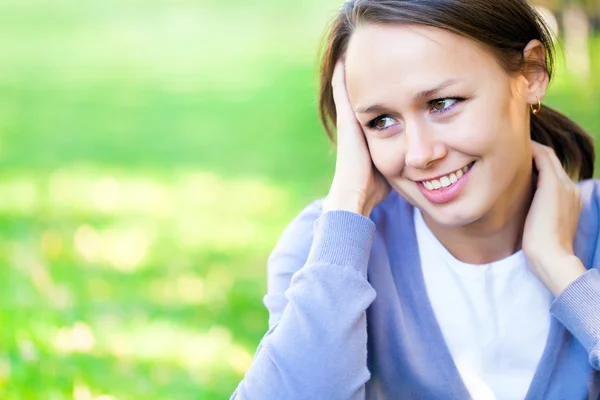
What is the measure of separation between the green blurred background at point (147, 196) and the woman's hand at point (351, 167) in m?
0.84

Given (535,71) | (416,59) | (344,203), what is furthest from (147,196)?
(416,59)

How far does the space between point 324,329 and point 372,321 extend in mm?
259

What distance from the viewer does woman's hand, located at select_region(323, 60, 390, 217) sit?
2.57 meters

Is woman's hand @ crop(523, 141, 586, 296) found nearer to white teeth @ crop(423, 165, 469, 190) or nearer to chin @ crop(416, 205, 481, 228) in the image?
chin @ crop(416, 205, 481, 228)

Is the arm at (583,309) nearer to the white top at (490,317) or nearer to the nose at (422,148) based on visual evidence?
the white top at (490,317)

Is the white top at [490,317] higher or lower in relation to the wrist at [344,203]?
lower

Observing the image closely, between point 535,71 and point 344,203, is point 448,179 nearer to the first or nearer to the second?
point 344,203

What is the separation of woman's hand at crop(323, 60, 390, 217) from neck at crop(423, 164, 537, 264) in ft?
0.58

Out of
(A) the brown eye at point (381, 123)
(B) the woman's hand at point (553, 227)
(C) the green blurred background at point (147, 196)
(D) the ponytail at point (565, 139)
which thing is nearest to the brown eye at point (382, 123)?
(A) the brown eye at point (381, 123)

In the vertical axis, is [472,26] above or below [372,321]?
above

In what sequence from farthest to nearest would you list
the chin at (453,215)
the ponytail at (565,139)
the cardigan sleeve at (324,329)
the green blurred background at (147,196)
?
the green blurred background at (147,196)
the ponytail at (565,139)
the chin at (453,215)
the cardigan sleeve at (324,329)

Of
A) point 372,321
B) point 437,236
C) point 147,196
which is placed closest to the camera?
point 372,321

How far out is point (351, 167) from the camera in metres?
2.62

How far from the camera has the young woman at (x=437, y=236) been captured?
237cm
